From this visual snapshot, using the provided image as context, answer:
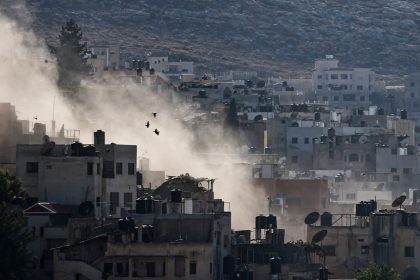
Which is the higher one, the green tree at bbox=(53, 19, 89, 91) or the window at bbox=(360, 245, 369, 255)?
the green tree at bbox=(53, 19, 89, 91)

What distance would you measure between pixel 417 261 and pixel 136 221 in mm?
14099

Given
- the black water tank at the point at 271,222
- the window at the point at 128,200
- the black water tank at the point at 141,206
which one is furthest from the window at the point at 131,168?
the black water tank at the point at 141,206

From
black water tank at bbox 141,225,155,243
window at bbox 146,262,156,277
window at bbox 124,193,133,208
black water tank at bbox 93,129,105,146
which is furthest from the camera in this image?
black water tank at bbox 93,129,105,146

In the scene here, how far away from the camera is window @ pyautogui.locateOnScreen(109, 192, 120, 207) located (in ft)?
323

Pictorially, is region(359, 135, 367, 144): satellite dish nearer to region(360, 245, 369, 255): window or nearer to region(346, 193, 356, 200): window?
region(346, 193, 356, 200): window

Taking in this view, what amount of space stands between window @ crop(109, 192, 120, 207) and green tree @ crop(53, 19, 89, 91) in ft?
182

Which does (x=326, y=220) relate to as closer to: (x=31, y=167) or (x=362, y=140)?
(x=31, y=167)

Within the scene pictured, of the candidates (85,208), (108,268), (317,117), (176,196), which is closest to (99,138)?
(176,196)

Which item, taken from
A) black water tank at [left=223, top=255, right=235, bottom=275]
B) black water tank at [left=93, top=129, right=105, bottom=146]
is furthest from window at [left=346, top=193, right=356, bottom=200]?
black water tank at [left=223, top=255, right=235, bottom=275]

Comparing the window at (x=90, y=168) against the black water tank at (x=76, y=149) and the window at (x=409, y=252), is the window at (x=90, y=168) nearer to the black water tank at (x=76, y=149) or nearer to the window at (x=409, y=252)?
the black water tank at (x=76, y=149)

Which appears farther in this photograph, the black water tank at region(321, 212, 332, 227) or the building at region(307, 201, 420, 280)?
the black water tank at region(321, 212, 332, 227)

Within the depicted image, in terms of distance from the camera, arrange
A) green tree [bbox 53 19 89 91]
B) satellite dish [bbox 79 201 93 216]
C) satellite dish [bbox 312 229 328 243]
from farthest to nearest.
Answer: green tree [bbox 53 19 89 91]
satellite dish [bbox 312 229 328 243]
satellite dish [bbox 79 201 93 216]

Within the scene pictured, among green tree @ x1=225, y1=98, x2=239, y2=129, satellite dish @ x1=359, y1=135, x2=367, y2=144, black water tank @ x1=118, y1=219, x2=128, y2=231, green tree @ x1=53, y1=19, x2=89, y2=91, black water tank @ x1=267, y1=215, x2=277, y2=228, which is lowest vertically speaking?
black water tank @ x1=118, y1=219, x2=128, y2=231

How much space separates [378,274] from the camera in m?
95.2
